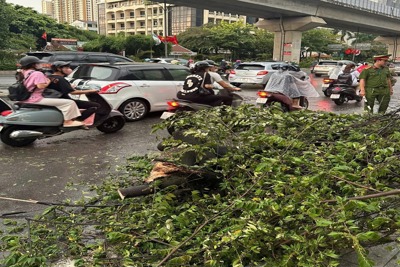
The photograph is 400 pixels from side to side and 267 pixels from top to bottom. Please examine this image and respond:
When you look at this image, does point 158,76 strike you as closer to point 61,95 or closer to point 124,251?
point 61,95

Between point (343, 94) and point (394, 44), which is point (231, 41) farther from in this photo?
point (343, 94)

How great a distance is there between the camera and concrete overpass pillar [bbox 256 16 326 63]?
35906 millimetres

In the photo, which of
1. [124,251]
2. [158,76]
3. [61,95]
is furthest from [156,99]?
[124,251]

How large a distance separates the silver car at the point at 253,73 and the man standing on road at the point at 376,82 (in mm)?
9462

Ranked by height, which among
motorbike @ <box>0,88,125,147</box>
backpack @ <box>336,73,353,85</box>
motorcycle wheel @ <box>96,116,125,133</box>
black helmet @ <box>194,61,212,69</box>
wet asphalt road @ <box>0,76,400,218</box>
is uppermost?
black helmet @ <box>194,61,212,69</box>

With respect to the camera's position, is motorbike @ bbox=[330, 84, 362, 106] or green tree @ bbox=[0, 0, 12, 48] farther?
green tree @ bbox=[0, 0, 12, 48]

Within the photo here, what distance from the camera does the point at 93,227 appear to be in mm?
3361

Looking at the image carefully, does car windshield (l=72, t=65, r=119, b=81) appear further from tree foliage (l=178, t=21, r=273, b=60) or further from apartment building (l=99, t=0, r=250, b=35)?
apartment building (l=99, t=0, r=250, b=35)

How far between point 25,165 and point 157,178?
118 inches

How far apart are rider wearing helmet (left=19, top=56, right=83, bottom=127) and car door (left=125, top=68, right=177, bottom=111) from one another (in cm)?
249

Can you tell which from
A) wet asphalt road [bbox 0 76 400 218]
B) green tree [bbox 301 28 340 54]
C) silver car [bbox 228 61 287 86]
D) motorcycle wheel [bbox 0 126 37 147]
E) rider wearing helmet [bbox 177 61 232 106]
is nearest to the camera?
wet asphalt road [bbox 0 76 400 218]

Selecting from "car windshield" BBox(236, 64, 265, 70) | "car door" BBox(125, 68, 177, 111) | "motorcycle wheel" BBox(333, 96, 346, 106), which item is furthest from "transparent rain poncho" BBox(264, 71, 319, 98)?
"car windshield" BBox(236, 64, 265, 70)

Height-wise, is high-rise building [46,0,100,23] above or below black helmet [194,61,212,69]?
above

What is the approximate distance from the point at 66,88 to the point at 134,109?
244 centimetres
